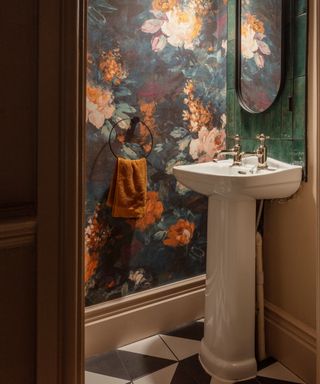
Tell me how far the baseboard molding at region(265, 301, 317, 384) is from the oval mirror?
3.50 feet

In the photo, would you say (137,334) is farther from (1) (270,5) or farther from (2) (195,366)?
(1) (270,5)

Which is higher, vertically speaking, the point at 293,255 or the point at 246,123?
the point at 246,123

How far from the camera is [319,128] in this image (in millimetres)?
1347

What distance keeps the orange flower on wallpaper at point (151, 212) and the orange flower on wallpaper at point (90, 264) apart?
0.27 m

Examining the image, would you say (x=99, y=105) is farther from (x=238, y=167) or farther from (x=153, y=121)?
(x=238, y=167)

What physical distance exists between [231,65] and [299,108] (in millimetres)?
621

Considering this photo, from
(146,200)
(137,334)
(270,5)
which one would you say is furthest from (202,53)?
Answer: (137,334)

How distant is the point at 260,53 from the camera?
6.01 ft

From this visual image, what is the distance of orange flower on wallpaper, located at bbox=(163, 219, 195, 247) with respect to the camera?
6.56 feet

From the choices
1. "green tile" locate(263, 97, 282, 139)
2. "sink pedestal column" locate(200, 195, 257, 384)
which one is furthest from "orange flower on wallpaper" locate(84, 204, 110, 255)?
"green tile" locate(263, 97, 282, 139)

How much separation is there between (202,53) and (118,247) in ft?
3.97
